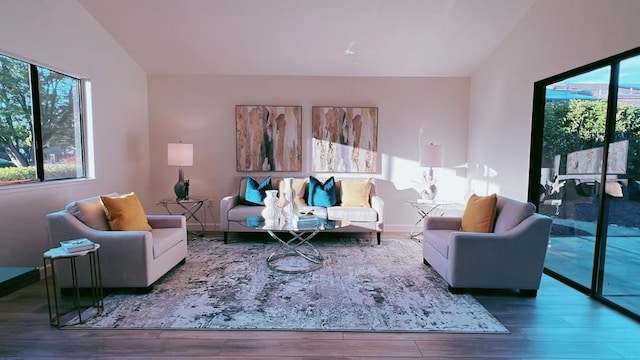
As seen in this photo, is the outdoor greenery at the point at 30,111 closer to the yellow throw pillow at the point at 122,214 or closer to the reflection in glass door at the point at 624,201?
the yellow throw pillow at the point at 122,214

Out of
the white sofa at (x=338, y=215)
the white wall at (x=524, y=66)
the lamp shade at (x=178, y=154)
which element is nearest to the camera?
the white wall at (x=524, y=66)

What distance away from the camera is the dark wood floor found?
214cm

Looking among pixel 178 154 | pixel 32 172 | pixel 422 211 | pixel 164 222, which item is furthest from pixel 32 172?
pixel 422 211

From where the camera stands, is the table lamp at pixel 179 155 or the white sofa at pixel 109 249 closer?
the white sofa at pixel 109 249

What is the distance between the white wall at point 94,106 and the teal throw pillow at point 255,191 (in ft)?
5.63

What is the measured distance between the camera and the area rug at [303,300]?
2502mm

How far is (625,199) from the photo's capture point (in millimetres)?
2777

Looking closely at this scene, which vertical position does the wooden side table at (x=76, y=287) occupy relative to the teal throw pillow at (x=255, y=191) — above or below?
below

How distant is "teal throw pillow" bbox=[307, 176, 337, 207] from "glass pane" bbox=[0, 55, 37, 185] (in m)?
3.27

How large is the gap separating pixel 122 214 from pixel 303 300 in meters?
1.90

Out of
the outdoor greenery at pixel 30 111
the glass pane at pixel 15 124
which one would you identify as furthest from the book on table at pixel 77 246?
the outdoor greenery at pixel 30 111

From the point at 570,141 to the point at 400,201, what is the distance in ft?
8.42

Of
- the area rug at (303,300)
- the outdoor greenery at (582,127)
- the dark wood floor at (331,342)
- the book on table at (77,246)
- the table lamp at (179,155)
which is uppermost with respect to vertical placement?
the outdoor greenery at (582,127)

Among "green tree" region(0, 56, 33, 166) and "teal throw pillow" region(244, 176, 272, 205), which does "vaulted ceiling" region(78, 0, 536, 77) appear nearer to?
"green tree" region(0, 56, 33, 166)
